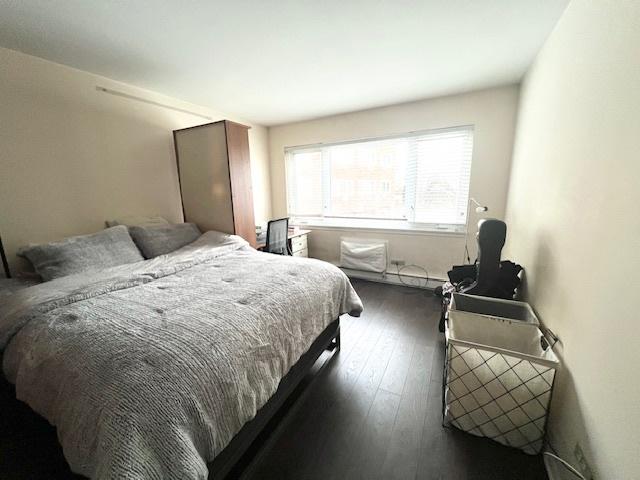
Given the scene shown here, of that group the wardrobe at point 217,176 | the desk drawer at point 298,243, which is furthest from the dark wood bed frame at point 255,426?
the desk drawer at point 298,243

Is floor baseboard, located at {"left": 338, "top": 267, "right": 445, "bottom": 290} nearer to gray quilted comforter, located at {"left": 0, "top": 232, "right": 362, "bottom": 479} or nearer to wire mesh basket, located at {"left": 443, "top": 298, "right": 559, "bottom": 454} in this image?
wire mesh basket, located at {"left": 443, "top": 298, "right": 559, "bottom": 454}

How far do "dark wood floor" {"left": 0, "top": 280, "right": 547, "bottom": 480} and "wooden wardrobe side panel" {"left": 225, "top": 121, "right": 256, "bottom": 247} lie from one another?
1.63 metres

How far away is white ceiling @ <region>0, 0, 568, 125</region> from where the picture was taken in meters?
1.44

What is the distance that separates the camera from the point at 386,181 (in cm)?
335

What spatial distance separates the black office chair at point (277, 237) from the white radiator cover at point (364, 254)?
0.89 m

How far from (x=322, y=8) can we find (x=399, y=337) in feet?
7.92

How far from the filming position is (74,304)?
1.23 meters

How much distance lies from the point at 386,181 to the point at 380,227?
63cm

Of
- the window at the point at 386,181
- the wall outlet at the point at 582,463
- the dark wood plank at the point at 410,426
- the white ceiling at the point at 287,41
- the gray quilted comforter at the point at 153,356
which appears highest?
the white ceiling at the point at 287,41

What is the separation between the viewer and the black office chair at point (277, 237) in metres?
2.87

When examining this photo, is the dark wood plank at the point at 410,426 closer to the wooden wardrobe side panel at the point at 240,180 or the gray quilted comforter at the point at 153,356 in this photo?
the gray quilted comforter at the point at 153,356

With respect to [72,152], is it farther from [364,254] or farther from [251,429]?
[364,254]

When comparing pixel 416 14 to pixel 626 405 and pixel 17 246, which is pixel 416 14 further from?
pixel 17 246

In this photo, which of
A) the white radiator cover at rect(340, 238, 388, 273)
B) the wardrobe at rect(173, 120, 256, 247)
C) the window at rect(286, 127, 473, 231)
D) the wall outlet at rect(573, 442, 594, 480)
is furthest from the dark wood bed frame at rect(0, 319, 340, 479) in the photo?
the window at rect(286, 127, 473, 231)
